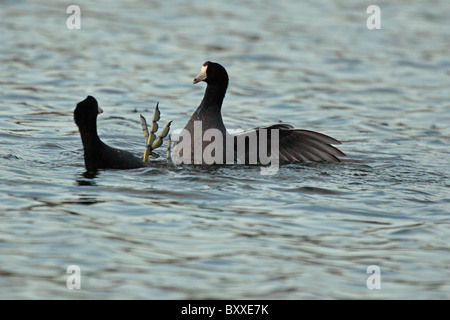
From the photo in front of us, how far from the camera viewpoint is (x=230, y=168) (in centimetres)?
795

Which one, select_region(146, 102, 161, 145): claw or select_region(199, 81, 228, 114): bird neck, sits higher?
select_region(199, 81, 228, 114): bird neck

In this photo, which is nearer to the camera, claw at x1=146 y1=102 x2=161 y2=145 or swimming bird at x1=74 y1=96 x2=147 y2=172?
swimming bird at x1=74 y1=96 x2=147 y2=172

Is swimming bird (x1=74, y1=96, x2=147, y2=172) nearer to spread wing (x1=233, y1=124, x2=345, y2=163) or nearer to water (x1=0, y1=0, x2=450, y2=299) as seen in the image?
water (x1=0, y1=0, x2=450, y2=299)

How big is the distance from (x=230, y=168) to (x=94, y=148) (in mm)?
1249

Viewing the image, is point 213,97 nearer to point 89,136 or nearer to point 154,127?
point 154,127

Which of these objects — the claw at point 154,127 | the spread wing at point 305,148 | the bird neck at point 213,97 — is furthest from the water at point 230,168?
the bird neck at point 213,97

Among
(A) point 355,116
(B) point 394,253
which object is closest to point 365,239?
(B) point 394,253

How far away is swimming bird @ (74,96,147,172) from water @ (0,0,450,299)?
150mm

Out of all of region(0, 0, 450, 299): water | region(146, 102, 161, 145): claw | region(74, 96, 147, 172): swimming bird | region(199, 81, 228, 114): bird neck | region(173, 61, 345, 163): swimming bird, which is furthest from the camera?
region(199, 81, 228, 114): bird neck

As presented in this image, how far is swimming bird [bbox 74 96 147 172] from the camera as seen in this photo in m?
7.30

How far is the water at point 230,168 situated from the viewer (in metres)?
5.24

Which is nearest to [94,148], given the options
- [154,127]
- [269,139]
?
[154,127]

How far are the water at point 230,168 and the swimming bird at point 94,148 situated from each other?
0.49ft

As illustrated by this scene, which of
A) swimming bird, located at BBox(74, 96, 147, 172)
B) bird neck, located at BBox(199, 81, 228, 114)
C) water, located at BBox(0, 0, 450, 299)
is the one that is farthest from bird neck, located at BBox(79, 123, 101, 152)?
bird neck, located at BBox(199, 81, 228, 114)
